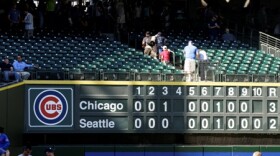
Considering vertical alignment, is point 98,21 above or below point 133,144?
above

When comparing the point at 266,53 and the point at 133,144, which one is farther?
the point at 266,53

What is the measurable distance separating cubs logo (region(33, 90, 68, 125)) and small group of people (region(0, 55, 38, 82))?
0.63 metres

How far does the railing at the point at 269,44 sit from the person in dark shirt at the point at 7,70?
8452mm

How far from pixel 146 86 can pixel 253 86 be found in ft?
8.30

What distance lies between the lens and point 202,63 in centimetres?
3034

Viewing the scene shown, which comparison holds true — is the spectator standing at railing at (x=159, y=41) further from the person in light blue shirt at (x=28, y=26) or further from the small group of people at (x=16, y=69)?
the small group of people at (x=16, y=69)

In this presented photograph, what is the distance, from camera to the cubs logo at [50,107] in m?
28.8

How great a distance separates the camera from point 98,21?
34.8 meters

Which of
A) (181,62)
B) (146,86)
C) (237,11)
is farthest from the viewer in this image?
(237,11)

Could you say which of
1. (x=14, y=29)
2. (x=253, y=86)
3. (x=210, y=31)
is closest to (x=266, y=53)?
(x=210, y=31)

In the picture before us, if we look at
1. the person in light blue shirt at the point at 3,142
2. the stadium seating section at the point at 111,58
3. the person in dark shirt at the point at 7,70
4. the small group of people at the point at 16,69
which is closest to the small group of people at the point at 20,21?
the stadium seating section at the point at 111,58

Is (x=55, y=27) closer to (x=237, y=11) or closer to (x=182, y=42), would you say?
(x=182, y=42)

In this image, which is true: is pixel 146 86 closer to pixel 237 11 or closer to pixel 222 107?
pixel 222 107

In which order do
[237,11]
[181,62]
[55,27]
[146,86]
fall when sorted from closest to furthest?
[146,86] → [181,62] → [55,27] → [237,11]
